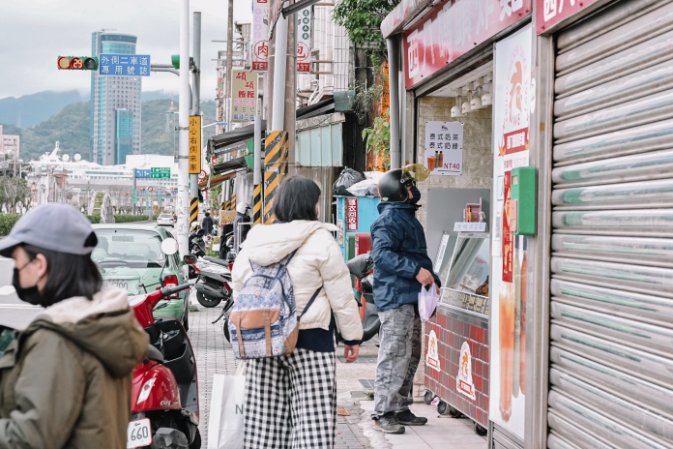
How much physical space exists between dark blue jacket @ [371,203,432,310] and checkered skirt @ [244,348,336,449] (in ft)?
6.89

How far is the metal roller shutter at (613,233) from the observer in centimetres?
430

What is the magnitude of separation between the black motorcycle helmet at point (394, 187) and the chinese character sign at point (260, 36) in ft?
29.8

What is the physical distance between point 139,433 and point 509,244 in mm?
2801

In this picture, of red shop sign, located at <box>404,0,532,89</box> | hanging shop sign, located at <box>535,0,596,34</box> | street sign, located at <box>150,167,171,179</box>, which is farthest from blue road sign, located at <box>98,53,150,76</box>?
street sign, located at <box>150,167,171,179</box>

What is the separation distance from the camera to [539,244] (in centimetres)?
564

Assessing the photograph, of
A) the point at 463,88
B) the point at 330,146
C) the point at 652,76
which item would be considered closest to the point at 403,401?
the point at 463,88

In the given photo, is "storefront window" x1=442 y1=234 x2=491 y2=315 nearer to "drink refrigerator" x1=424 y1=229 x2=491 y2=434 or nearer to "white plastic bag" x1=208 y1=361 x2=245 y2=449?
"drink refrigerator" x1=424 y1=229 x2=491 y2=434

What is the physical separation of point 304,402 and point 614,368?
5.21ft

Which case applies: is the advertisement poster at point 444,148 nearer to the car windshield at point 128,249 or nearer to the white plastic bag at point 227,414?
the white plastic bag at point 227,414

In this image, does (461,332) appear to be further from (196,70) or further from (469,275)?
(196,70)

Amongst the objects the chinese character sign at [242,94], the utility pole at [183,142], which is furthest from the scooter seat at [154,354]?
the chinese character sign at [242,94]

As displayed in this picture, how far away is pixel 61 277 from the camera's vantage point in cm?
279

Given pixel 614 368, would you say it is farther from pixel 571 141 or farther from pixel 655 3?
pixel 655 3

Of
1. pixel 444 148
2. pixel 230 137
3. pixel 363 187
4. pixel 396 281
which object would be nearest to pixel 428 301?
pixel 396 281
